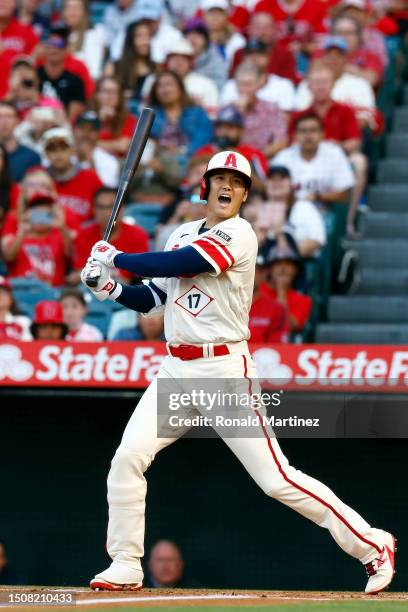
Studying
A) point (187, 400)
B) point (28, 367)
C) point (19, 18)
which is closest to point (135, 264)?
point (187, 400)

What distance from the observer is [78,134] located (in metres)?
9.47

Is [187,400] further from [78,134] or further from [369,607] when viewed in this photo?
[78,134]

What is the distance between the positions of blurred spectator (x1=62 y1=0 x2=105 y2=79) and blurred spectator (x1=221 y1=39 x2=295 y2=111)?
1.20 m

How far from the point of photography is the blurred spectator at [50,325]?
754cm

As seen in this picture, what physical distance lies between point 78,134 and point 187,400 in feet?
16.4

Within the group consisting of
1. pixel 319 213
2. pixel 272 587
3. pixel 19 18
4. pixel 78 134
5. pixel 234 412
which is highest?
pixel 19 18

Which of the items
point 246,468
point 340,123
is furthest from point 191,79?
point 246,468

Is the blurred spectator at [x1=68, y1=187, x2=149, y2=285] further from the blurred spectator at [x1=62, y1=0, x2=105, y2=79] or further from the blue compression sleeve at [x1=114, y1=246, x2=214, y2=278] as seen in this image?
the blue compression sleeve at [x1=114, y1=246, x2=214, y2=278]

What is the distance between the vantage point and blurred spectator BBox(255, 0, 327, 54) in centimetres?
1009

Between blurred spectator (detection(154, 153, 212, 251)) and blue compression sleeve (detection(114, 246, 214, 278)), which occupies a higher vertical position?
blurred spectator (detection(154, 153, 212, 251))

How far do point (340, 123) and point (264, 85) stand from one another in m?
0.81

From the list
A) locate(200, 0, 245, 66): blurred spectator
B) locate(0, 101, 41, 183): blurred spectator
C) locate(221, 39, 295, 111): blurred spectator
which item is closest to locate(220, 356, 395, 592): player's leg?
locate(0, 101, 41, 183): blurred spectator

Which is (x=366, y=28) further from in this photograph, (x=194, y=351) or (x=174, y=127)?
(x=194, y=351)

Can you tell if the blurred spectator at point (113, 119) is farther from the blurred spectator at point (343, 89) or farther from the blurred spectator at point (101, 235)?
the blurred spectator at point (343, 89)
